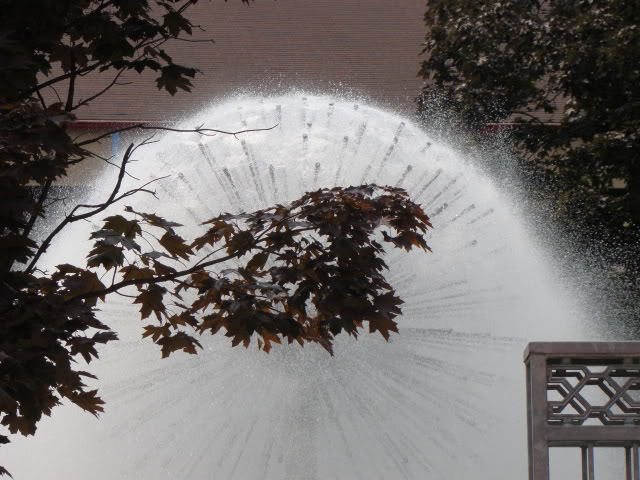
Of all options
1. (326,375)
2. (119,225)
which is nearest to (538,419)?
(119,225)

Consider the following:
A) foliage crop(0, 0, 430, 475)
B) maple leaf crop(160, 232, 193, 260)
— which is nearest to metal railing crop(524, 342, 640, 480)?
foliage crop(0, 0, 430, 475)

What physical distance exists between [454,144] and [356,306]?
1324 cm

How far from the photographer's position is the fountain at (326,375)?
9391mm

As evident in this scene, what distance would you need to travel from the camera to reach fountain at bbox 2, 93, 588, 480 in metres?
9.39

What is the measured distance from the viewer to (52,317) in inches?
172

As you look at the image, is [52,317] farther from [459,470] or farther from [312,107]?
[312,107]

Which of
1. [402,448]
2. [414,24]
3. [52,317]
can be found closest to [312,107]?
[402,448]

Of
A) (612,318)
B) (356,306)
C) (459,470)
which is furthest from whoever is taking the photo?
(612,318)

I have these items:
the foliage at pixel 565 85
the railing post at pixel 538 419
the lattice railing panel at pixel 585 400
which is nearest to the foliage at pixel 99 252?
the railing post at pixel 538 419

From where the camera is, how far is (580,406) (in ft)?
18.0

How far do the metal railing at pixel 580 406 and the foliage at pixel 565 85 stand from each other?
37.5 feet

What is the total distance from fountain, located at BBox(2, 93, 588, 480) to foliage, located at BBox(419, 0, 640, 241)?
5.94 meters

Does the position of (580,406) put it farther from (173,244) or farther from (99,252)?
(99,252)

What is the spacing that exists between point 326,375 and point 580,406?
4.33 meters
